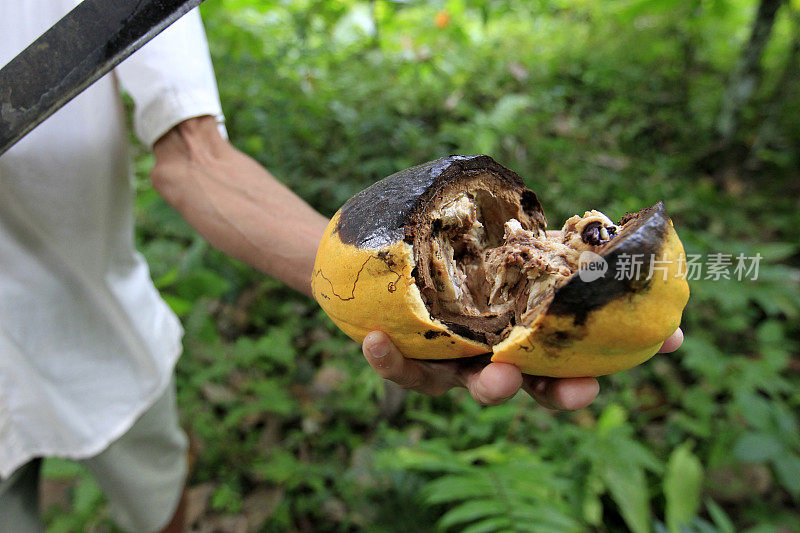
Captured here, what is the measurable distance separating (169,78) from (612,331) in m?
1.27

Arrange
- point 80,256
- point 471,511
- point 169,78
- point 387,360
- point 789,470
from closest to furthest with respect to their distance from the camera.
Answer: point 387,360, point 169,78, point 80,256, point 471,511, point 789,470

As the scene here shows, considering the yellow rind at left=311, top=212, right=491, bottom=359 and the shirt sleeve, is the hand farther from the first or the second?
the shirt sleeve

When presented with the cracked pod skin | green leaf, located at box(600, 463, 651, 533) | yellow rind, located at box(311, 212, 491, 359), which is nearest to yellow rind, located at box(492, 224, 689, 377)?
the cracked pod skin

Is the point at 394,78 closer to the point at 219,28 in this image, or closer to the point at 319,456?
the point at 219,28

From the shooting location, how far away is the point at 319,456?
8.07 feet

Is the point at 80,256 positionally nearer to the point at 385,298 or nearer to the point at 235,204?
the point at 235,204

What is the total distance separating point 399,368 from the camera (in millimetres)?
1100

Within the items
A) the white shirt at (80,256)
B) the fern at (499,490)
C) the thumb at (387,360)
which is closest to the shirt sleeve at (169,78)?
the white shirt at (80,256)

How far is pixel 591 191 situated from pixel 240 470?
2750 millimetres

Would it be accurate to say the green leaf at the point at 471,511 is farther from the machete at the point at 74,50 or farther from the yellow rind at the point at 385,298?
the machete at the point at 74,50

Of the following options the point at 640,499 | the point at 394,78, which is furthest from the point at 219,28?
the point at 640,499

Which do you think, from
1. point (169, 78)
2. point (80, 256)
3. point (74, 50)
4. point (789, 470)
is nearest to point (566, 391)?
point (74, 50)

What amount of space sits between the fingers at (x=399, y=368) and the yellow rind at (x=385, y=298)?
34 mm

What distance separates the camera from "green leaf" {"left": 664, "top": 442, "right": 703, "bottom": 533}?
6.78 ft
